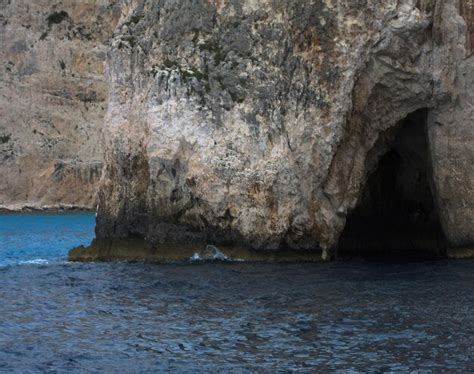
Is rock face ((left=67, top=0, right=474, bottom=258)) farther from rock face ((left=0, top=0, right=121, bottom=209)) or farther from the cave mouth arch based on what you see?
rock face ((left=0, top=0, right=121, bottom=209))

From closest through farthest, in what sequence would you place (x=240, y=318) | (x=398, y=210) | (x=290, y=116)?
(x=240, y=318) < (x=290, y=116) < (x=398, y=210)

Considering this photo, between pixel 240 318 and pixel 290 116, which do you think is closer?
pixel 240 318

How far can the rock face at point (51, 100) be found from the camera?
224ft

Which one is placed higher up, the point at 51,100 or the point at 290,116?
the point at 51,100

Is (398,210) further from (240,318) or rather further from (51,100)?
(51,100)

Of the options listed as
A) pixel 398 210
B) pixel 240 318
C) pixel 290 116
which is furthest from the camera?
pixel 398 210

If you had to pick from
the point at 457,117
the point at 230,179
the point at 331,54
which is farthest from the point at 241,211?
the point at 457,117

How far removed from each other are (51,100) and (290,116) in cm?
4821

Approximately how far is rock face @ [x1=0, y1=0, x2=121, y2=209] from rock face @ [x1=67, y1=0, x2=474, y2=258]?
42691mm

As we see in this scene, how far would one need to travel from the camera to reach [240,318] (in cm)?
1576

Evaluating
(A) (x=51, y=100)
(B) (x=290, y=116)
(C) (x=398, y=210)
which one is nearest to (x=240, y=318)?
(B) (x=290, y=116)

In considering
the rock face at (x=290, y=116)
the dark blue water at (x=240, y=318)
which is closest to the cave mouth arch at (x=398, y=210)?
the rock face at (x=290, y=116)

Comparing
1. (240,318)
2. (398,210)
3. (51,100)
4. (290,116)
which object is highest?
(51,100)

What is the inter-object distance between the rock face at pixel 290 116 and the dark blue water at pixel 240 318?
6.23 ft
